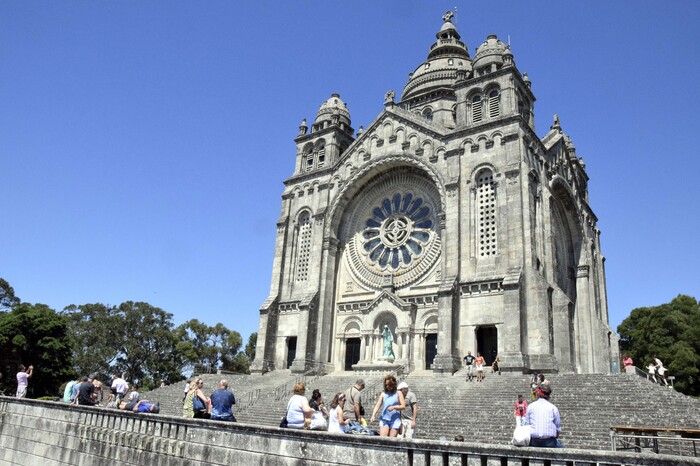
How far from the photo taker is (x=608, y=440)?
14.2 m

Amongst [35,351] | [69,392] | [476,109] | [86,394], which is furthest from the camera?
[35,351]

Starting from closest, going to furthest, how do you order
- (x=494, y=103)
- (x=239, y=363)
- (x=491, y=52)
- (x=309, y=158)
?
1. (x=494, y=103)
2. (x=491, y=52)
3. (x=309, y=158)
4. (x=239, y=363)

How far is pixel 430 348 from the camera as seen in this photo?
1155 inches

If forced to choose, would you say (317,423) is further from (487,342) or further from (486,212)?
(486,212)

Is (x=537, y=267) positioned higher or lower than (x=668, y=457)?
higher

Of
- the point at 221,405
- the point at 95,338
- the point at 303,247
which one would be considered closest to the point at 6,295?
the point at 95,338

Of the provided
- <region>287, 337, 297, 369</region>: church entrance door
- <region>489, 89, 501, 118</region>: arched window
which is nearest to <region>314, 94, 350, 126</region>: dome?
<region>489, 89, 501, 118</region>: arched window

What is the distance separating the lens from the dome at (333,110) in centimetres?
3944

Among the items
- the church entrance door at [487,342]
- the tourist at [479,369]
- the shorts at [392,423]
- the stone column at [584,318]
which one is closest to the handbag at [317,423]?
the shorts at [392,423]

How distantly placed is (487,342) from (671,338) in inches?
875

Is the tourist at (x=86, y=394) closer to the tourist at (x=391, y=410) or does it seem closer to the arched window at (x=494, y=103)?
the tourist at (x=391, y=410)

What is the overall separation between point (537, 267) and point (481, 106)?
10.5 metres

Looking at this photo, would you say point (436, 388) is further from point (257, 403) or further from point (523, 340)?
point (257, 403)

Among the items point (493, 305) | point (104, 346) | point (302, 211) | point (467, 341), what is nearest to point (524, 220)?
point (493, 305)
